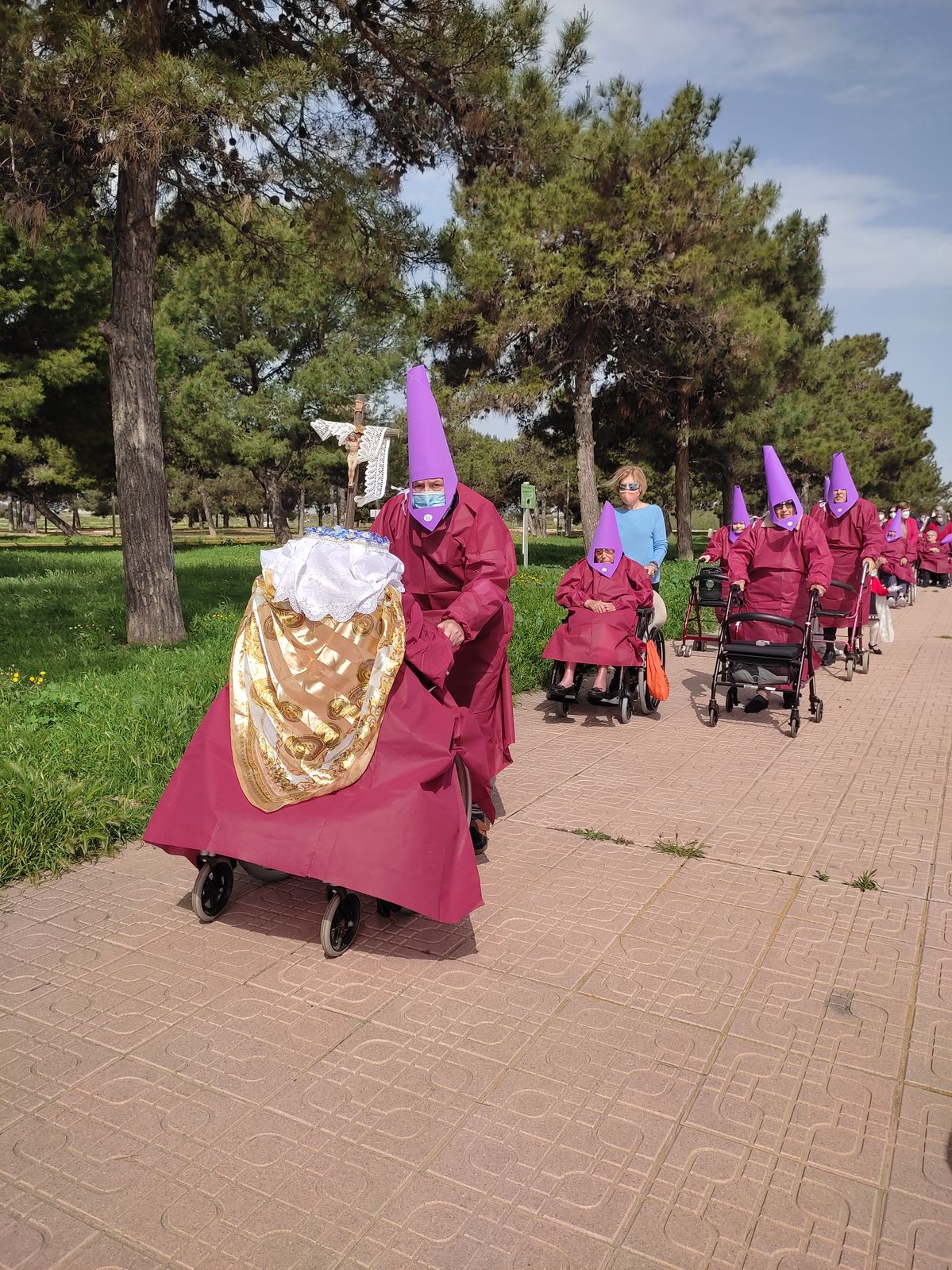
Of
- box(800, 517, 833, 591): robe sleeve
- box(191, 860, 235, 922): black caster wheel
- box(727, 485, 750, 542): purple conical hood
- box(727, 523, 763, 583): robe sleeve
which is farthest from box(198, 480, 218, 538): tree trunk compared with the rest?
box(191, 860, 235, 922): black caster wheel

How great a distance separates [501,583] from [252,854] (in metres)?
1.62

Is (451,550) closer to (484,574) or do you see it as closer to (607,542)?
(484,574)

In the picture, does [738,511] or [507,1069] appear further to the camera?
[738,511]

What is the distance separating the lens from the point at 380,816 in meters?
3.30

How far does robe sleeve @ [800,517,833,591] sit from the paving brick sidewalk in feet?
10.8

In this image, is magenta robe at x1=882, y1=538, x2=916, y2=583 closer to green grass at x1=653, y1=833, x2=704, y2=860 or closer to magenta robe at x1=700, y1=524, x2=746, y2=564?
magenta robe at x1=700, y1=524, x2=746, y2=564

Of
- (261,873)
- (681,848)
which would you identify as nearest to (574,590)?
(681,848)

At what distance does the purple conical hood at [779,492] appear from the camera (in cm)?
786

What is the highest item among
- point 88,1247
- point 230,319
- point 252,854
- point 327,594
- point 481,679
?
point 230,319

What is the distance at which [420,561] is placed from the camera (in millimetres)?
4375

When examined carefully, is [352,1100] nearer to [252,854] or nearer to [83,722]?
[252,854]

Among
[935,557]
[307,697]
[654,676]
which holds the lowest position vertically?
[654,676]

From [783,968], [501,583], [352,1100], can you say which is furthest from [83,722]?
[783,968]

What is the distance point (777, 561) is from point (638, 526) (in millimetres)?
1207
